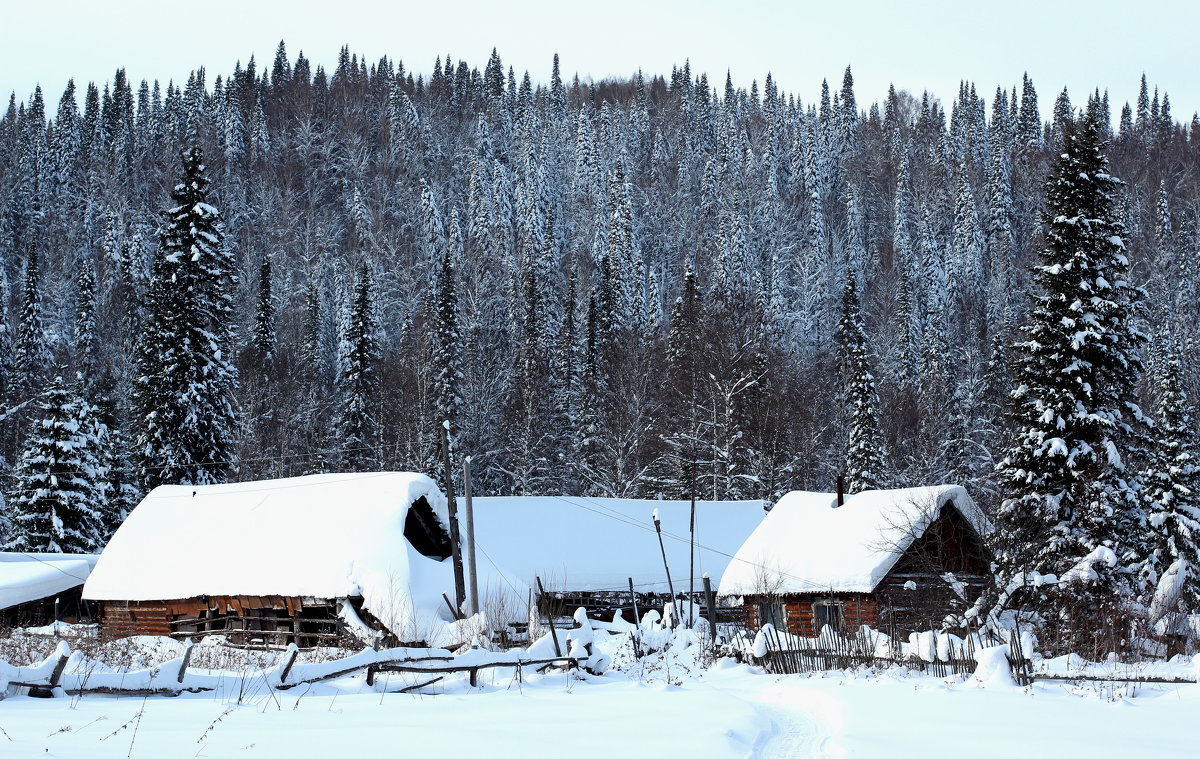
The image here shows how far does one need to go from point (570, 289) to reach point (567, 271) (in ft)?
81.8

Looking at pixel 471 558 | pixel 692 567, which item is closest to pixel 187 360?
pixel 471 558

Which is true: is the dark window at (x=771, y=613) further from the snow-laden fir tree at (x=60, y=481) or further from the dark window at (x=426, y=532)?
the snow-laden fir tree at (x=60, y=481)

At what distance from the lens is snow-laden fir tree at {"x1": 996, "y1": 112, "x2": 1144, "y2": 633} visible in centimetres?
2600

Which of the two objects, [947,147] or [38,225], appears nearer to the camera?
[38,225]

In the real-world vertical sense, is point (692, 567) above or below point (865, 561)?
below

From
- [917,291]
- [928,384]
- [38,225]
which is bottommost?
[928,384]

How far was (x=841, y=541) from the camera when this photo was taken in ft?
110

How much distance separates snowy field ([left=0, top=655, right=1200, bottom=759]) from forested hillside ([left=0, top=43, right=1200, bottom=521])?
52.5ft

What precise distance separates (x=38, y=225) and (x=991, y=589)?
396 feet

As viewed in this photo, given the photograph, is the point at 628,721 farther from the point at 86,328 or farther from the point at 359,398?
the point at 86,328

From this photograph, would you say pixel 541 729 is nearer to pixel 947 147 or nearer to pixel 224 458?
pixel 224 458

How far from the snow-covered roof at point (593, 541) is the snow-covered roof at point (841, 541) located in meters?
4.63

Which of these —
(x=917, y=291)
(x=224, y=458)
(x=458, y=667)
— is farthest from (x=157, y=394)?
(x=917, y=291)

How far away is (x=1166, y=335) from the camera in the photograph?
81.8m
